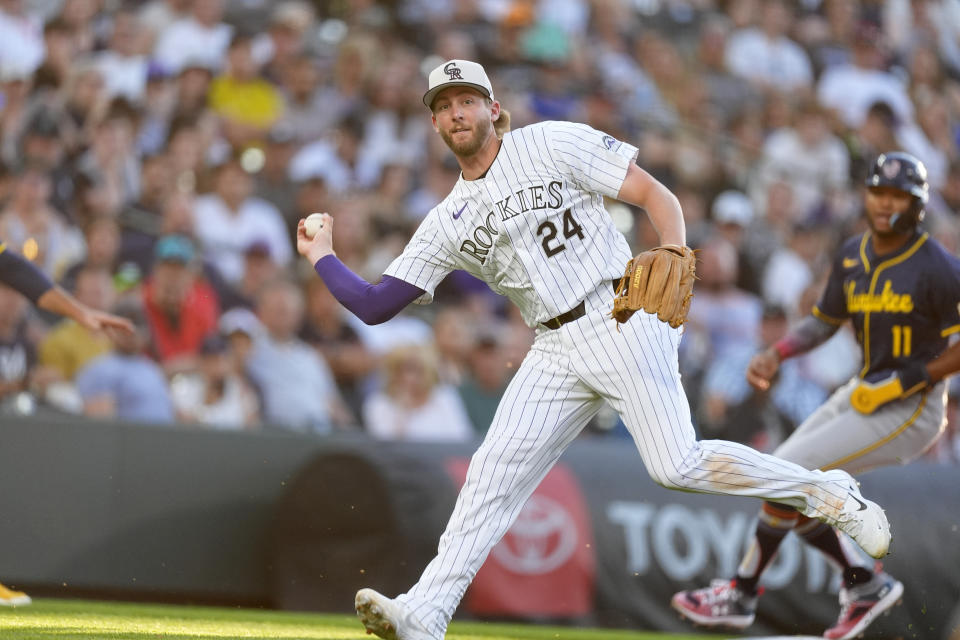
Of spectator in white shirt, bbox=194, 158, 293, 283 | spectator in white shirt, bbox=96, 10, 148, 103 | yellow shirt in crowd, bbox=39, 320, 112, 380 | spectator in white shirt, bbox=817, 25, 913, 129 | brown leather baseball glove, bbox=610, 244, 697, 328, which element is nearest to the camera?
brown leather baseball glove, bbox=610, 244, 697, 328

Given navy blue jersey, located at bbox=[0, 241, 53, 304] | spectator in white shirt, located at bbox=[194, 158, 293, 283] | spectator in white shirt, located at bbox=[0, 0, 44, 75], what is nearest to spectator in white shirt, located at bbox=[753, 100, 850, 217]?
spectator in white shirt, located at bbox=[194, 158, 293, 283]

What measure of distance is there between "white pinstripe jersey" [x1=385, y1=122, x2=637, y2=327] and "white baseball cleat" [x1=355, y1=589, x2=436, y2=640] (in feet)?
4.31

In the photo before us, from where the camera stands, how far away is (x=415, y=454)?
8742mm

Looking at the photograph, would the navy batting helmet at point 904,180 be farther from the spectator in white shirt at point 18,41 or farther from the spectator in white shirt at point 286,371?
the spectator in white shirt at point 18,41

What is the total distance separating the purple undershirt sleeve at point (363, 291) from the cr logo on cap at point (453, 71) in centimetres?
88

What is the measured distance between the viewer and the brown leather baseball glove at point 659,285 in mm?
5352

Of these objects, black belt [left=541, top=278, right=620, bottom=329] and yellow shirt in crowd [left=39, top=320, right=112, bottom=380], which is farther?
yellow shirt in crowd [left=39, top=320, right=112, bottom=380]

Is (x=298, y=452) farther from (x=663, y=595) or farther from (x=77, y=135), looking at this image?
(x=77, y=135)

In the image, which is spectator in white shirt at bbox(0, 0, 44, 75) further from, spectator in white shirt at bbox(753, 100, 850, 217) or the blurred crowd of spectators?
spectator in white shirt at bbox(753, 100, 850, 217)

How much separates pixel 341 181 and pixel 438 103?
6.89m

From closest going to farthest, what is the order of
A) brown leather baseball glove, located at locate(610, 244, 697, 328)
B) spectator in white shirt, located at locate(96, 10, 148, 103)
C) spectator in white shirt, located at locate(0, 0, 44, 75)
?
brown leather baseball glove, located at locate(610, 244, 697, 328)
spectator in white shirt, located at locate(0, 0, 44, 75)
spectator in white shirt, located at locate(96, 10, 148, 103)

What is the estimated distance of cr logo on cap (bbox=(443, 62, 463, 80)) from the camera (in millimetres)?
5648

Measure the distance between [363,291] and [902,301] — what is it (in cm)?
300

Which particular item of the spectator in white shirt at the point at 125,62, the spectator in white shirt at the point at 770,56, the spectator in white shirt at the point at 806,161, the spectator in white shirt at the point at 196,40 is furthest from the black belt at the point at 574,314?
the spectator in white shirt at the point at 770,56
